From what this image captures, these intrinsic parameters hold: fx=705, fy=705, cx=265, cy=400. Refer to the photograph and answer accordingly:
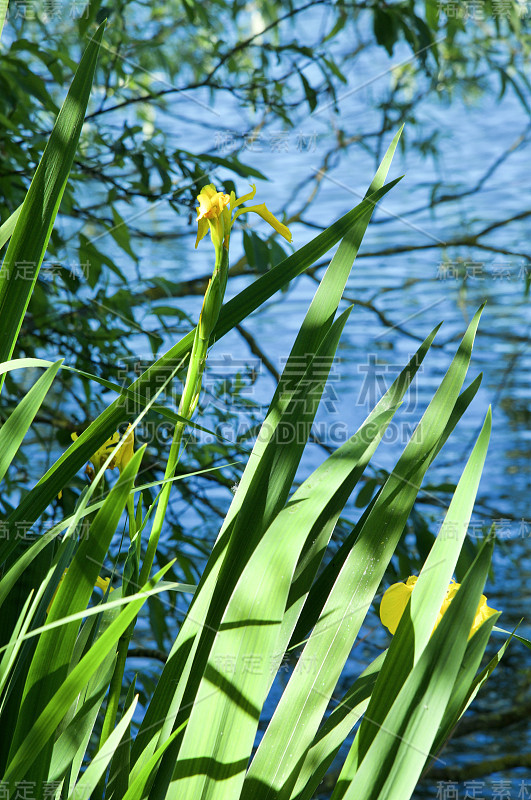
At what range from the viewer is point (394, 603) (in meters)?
0.28

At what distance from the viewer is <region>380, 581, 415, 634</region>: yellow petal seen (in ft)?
0.91

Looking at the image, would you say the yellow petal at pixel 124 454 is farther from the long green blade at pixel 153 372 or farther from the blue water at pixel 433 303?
the blue water at pixel 433 303

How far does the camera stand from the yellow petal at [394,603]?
279 millimetres

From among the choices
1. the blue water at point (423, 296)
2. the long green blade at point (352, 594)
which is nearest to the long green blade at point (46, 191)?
the long green blade at point (352, 594)

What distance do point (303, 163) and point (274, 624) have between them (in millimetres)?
2343

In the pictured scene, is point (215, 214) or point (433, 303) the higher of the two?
point (433, 303)

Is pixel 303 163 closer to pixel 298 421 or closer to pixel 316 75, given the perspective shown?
pixel 316 75

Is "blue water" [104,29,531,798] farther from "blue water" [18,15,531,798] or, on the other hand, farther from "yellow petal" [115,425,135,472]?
"yellow petal" [115,425,135,472]

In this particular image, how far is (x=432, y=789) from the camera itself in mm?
1030

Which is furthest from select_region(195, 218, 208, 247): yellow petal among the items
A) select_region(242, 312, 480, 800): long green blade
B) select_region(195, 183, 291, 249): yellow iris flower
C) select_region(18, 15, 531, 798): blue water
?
select_region(18, 15, 531, 798): blue water

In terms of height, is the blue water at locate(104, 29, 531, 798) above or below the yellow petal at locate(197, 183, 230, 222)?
above

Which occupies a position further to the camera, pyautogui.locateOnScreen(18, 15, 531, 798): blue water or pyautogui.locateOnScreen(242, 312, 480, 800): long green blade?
pyautogui.locateOnScreen(18, 15, 531, 798): blue water

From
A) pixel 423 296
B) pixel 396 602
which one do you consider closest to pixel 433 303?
pixel 396 602

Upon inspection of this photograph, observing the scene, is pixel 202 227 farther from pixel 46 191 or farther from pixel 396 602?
pixel 396 602
